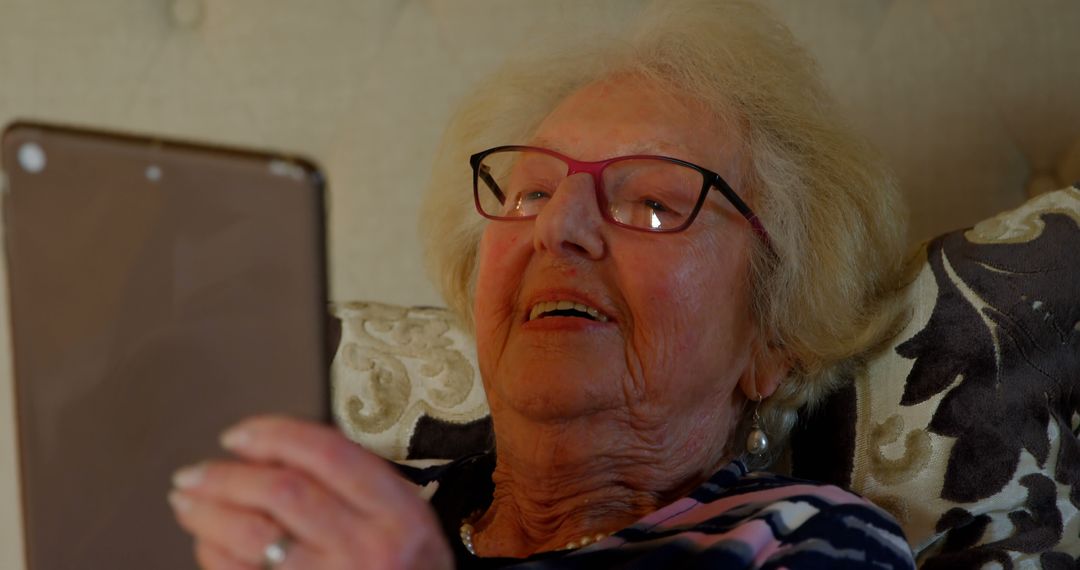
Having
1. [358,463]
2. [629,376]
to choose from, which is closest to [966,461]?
[629,376]

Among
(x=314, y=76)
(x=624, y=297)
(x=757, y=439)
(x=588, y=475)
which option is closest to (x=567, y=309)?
(x=624, y=297)

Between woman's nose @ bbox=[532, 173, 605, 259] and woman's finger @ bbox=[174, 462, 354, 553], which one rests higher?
woman's nose @ bbox=[532, 173, 605, 259]

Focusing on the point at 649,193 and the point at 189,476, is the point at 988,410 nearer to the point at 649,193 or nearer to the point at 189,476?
the point at 649,193

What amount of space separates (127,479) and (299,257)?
174 millimetres

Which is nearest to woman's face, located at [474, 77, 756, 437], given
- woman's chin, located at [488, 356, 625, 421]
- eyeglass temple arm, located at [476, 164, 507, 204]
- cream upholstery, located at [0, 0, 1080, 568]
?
woman's chin, located at [488, 356, 625, 421]

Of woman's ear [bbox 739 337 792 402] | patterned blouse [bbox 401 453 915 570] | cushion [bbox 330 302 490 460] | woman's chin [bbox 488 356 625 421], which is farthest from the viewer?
cushion [bbox 330 302 490 460]

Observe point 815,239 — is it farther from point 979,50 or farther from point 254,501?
point 254,501

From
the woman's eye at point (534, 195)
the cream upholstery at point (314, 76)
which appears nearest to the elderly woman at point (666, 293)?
the woman's eye at point (534, 195)

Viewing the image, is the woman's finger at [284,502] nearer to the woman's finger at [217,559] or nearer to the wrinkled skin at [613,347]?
the woman's finger at [217,559]

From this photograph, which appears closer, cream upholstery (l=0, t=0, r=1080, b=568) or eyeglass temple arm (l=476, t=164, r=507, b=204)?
eyeglass temple arm (l=476, t=164, r=507, b=204)

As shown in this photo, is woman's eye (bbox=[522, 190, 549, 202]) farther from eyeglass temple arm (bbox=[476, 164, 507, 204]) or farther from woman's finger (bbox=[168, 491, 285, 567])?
woman's finger (bbox=[168, 491, 285, 567])

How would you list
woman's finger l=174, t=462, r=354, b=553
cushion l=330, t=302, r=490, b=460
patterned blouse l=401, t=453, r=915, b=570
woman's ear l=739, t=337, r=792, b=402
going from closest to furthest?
woman's finger l=174, t=462, r=354, b=553 < patterned blouse l=401, t=453, r=915, b=570 < woman's ear l=739, t=337, r=792, b=402 < cushion l=330, t=302, r=490, b=460

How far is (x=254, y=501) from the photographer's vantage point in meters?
0.50

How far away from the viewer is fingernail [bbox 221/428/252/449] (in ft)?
1.68
